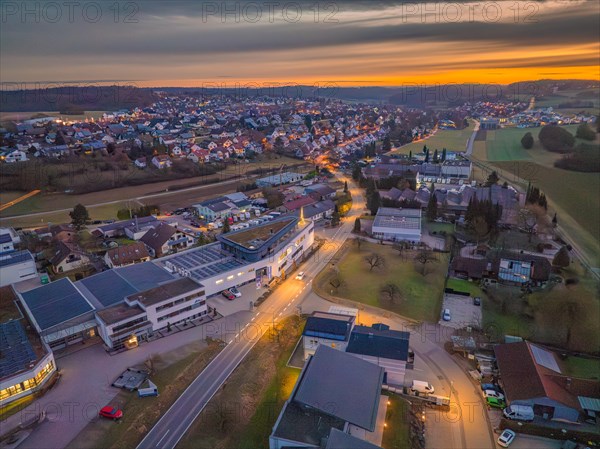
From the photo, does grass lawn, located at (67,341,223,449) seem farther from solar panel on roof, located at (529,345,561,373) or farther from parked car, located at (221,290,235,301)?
solar panel on roof, located at (529,345,561,373)

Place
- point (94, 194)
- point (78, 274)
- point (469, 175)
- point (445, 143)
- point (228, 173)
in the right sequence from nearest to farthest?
point (78, 274) → point (94, 194) → point (469, 175) → point (228, 173) → point (445, 143)

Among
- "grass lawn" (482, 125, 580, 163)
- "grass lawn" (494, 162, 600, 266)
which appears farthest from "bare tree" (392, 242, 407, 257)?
"grass lawn" (482, 125, 580, 163)

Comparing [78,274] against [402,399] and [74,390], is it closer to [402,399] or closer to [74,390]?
[74,390]

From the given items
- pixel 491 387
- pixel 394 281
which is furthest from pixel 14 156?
pixel 491 387

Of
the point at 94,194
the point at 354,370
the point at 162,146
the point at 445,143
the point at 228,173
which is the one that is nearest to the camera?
the point at 354,370

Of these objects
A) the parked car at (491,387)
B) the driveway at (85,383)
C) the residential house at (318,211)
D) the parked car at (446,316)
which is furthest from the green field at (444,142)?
the driveway at (85,383)

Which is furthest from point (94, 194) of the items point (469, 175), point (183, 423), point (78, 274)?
point (469, 175)
